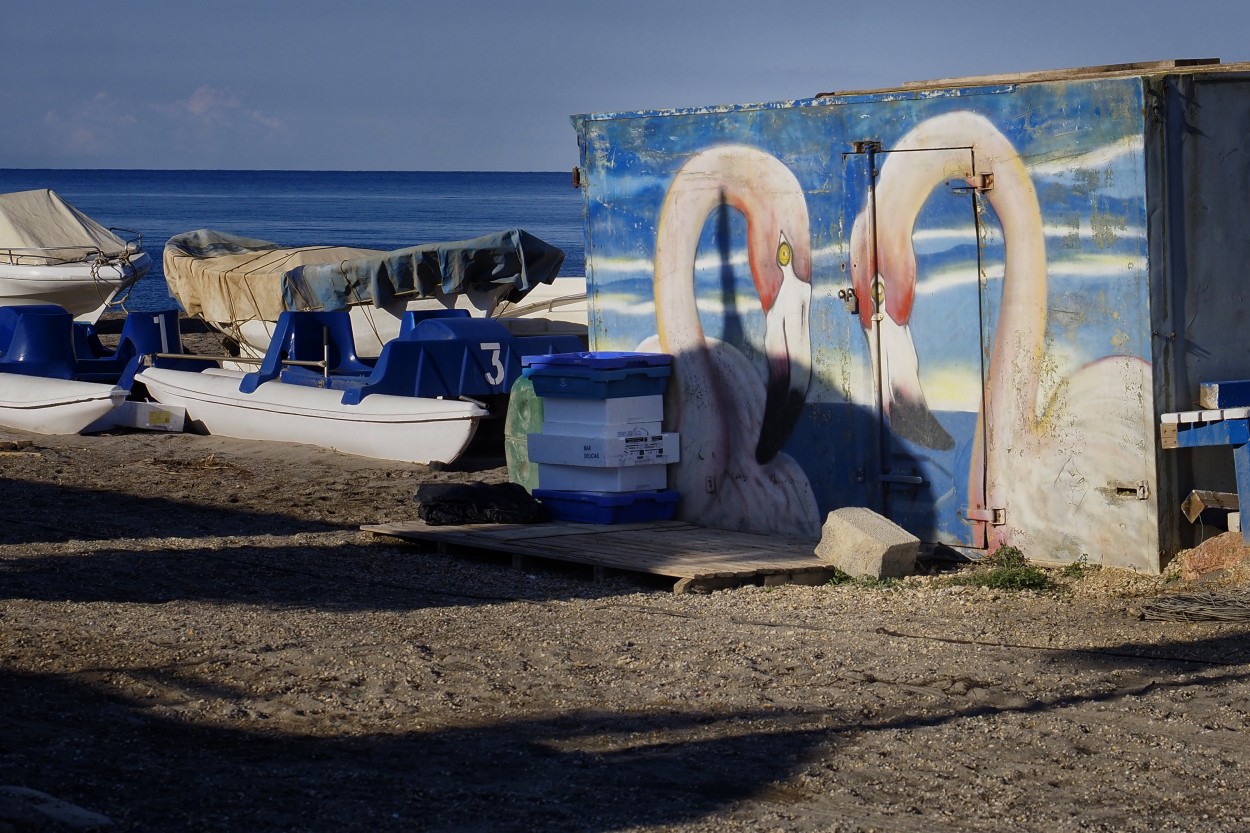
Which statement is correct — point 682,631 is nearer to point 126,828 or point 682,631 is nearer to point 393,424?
point 126,828

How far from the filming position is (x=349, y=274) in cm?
2112

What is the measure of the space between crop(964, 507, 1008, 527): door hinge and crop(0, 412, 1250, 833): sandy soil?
2.63 feet

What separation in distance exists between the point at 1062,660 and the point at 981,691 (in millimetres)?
768

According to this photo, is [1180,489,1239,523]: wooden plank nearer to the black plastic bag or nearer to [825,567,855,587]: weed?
[825,567,855,587]: weed

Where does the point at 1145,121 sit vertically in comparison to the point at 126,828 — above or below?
above

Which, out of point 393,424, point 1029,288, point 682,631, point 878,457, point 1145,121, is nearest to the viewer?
point 682,631

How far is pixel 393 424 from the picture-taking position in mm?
15352

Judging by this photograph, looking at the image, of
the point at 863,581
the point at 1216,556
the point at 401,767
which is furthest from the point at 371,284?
the point at 401,767

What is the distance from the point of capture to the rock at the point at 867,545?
928 centimetres

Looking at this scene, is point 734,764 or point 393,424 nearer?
point 734,764

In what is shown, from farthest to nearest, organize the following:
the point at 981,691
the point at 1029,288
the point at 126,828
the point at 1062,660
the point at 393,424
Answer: the point at 393,424
the point at 1029,288
the point at 1062,660
the point at 981,691
the point at 126,828

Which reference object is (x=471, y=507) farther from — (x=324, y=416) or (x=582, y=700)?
(x=324, y=416)

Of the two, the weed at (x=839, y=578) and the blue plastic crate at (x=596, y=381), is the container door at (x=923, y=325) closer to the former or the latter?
the weed at (x=839, y=578)

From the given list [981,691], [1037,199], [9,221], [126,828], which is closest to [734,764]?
[981,691]
